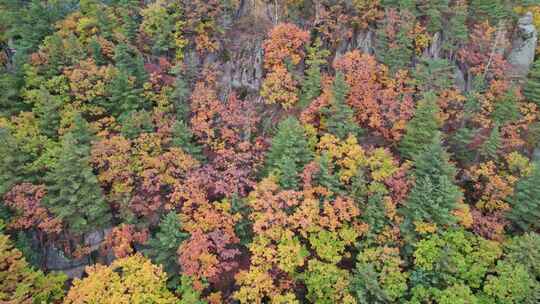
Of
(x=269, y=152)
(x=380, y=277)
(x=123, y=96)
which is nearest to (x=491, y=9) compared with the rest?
(x=269, y=152)

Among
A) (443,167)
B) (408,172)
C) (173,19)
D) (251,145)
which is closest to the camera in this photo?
(443,167)

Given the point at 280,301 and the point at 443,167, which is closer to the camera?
the point at 280,301

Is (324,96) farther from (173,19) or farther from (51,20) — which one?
(51,20)

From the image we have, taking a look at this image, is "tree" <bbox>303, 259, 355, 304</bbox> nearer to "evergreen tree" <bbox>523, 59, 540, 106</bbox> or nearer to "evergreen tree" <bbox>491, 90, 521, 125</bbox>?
"evergreen tree" <bbox>491, 90, 521, 125</bbox>

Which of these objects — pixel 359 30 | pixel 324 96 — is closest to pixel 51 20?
pixel 324 96

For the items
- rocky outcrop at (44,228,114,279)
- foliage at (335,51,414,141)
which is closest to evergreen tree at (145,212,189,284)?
rocky outcrop at (44,228,114,279)

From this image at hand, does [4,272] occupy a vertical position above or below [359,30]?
below
